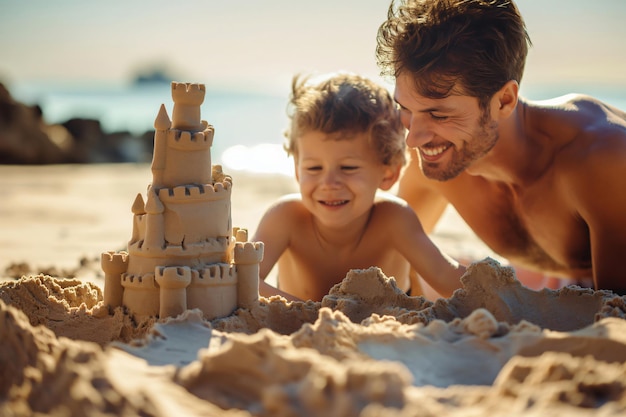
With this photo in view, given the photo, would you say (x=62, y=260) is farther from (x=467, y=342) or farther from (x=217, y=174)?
(x=467, y=342)

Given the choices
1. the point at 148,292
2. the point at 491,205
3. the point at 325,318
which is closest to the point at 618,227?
the point at 491,205

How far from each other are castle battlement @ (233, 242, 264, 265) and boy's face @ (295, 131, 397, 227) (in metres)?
1.10

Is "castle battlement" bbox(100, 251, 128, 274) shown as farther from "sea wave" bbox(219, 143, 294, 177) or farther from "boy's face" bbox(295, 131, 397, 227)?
"sea wave" bbox(219, 143, 294, 177)

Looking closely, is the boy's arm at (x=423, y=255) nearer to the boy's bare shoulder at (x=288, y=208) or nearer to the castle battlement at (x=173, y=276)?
the boy's bare shoulder at (x=288, y=208)

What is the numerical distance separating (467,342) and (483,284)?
2.23 ft

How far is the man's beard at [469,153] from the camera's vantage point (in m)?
3.51

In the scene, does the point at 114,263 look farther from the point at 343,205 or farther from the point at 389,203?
the point at 389,203

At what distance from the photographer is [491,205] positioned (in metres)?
4.03

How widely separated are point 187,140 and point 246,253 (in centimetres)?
45

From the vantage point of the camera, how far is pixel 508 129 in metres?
3.62

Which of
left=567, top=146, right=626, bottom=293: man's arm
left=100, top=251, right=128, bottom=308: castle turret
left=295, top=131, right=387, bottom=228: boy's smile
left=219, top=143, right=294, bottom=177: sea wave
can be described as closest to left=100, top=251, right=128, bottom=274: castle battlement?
left=100, top=251, right=128, bottom=308: castle turret

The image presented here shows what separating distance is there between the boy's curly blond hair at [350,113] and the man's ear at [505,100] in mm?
524

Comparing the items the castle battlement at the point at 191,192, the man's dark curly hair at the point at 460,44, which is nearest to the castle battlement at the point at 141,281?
the castle battlement at the point at 191,192

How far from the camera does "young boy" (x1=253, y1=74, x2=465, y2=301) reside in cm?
351
